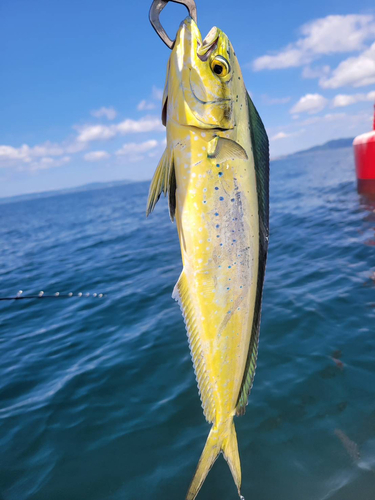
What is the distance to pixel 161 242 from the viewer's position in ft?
58.4

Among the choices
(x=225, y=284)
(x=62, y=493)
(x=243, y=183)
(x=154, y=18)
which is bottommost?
(x=62, y=493)

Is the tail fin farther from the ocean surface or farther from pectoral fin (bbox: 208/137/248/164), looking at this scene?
pectoral fin (bbox: 208/137/248/164)

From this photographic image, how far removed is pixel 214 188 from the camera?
7.40 feet

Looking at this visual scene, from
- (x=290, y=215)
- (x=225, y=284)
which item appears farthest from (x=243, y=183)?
(x=290, y=215)

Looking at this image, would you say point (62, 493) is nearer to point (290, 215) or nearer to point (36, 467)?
point (36, 467)

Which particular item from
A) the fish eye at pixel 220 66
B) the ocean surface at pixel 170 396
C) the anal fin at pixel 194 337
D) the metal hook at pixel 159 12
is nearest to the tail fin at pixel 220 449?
the anal fin at pixel 194 337

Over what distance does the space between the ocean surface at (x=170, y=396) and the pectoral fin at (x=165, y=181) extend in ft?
11.4

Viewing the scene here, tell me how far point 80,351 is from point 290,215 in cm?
1472

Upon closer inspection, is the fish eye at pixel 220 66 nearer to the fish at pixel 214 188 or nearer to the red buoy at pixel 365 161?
the fish at pixel 214 188

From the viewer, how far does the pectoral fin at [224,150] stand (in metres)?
2.22

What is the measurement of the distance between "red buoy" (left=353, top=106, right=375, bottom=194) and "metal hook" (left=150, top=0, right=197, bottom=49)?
17.3 meters

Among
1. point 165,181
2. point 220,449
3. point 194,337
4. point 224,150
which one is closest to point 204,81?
point 224,150

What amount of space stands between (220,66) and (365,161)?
59.2 feet

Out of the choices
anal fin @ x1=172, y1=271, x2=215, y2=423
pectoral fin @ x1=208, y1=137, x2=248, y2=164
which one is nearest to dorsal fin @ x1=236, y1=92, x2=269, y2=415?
pectoral fin @ x1=208, y1=137, x2=248, y2=164
